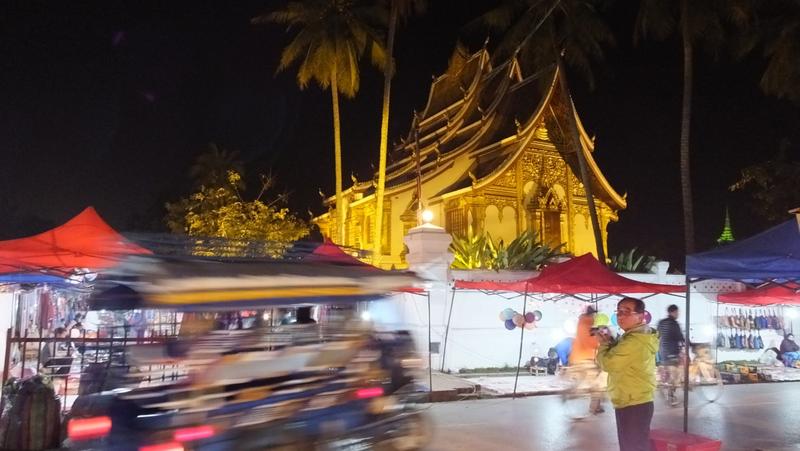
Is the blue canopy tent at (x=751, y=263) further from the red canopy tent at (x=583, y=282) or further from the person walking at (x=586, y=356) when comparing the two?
the red canopy tent at (x=583, y=282)

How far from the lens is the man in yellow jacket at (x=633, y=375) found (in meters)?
5.58

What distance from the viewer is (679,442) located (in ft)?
21.7

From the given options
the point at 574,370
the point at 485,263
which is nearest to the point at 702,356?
the point at 574,370

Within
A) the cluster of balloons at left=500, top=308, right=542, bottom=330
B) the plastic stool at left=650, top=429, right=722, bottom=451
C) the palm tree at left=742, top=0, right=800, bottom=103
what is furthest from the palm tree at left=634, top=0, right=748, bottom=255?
the plastic stool at left=650, top=429, right=722, bottom=451

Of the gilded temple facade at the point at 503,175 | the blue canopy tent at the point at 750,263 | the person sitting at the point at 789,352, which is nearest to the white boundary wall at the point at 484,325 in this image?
the person sitting at the point at 789,352

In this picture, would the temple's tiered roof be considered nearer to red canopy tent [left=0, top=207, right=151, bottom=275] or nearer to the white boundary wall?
the white boundary wall

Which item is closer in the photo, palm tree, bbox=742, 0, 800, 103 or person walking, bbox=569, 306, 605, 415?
person walking, bbox=569, 306, 605, 415

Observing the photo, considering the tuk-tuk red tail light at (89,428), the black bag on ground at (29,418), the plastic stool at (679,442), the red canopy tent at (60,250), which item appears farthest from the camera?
the red canopy tent at (60,250)

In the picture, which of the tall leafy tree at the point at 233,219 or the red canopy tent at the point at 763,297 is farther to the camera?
the tall leafy tree at the point at 233,219

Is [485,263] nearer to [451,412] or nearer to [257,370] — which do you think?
[451,412]

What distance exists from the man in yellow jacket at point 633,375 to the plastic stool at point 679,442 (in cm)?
117

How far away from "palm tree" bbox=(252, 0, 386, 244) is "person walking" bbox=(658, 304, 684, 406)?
1374 cm

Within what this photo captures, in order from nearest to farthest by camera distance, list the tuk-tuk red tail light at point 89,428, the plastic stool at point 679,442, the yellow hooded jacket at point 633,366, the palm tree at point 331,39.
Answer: the tuk-tuk red tail light at point 89,428, the yellow hooded jacket at point 633,366, the plastic stool at point 679,442, the palm tree at point 331,39

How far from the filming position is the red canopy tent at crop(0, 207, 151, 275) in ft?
30.7
